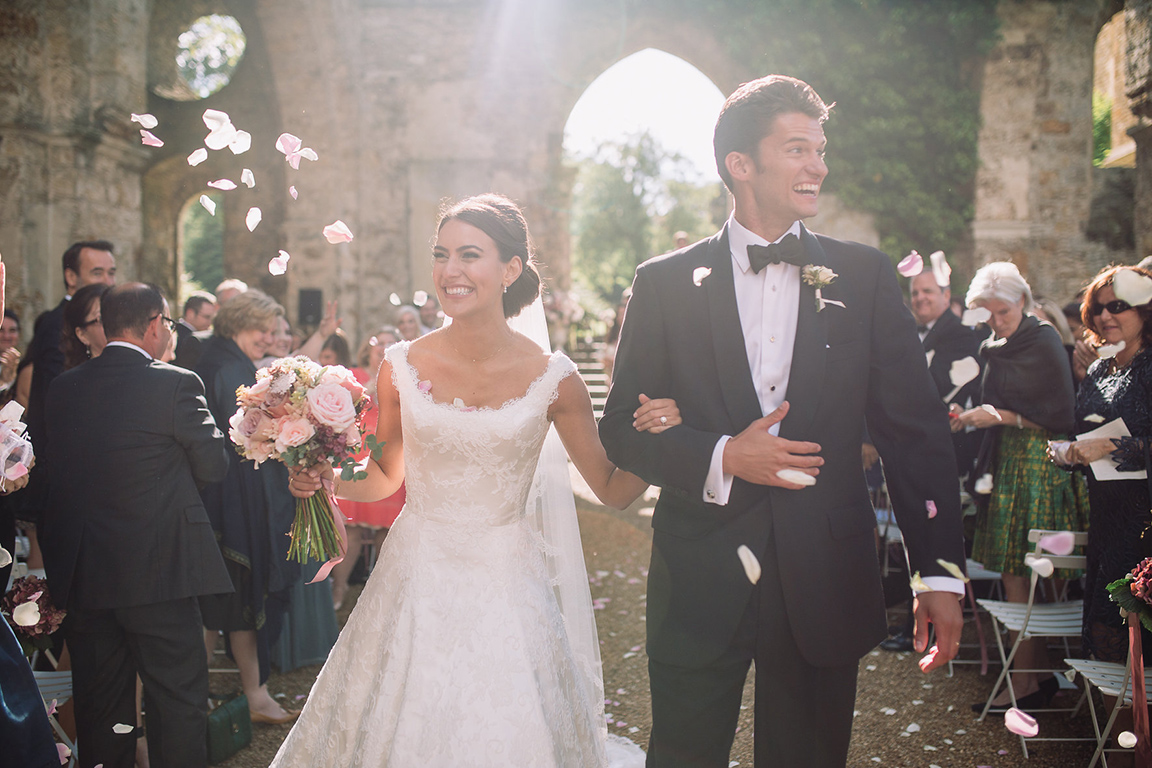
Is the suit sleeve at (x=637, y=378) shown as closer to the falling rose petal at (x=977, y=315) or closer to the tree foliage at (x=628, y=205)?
the falling rose petal at (x=977, y=315)

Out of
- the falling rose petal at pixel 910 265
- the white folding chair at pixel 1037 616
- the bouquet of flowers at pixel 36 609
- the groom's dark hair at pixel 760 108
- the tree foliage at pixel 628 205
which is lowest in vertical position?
the white folding chair at pixel 1037 616

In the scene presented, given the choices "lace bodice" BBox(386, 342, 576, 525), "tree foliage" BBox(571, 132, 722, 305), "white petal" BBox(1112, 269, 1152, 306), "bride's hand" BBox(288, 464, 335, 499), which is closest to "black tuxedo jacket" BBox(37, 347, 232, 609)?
"bride's hand" BBox(288, 464, 335, 499)

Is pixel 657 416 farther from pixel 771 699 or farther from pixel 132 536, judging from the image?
pixel 132 536

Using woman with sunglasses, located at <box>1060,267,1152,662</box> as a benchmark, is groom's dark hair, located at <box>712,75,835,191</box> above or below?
above

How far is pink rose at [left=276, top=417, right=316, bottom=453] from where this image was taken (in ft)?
8.45

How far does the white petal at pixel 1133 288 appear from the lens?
3.54 meters

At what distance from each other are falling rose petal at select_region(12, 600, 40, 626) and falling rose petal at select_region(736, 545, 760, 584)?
2.58 meters

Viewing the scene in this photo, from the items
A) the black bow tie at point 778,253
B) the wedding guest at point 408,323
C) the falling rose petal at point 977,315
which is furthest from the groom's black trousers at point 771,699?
the wedding guest at point 408,323

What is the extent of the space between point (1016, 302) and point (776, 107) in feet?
10.2

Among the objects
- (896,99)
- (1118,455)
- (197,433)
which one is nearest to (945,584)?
(1118,455)

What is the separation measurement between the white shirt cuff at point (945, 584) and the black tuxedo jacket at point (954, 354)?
148 inches

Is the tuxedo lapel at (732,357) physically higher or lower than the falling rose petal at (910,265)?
lower

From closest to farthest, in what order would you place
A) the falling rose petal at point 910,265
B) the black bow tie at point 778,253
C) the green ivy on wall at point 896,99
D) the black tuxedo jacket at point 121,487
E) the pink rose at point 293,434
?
1. the black bow tie at point 778,253
2. the pink rose at point 293,434
3. the black tuxedo jacket at point 121,487
4. the falling rose petal at point 910,265
5. the green ivy on wall at point 896,99

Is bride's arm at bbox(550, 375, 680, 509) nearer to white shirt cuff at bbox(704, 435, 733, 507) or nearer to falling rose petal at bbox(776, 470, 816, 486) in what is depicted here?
white shirt cuff at bbox(704, 435, 733, 507)
